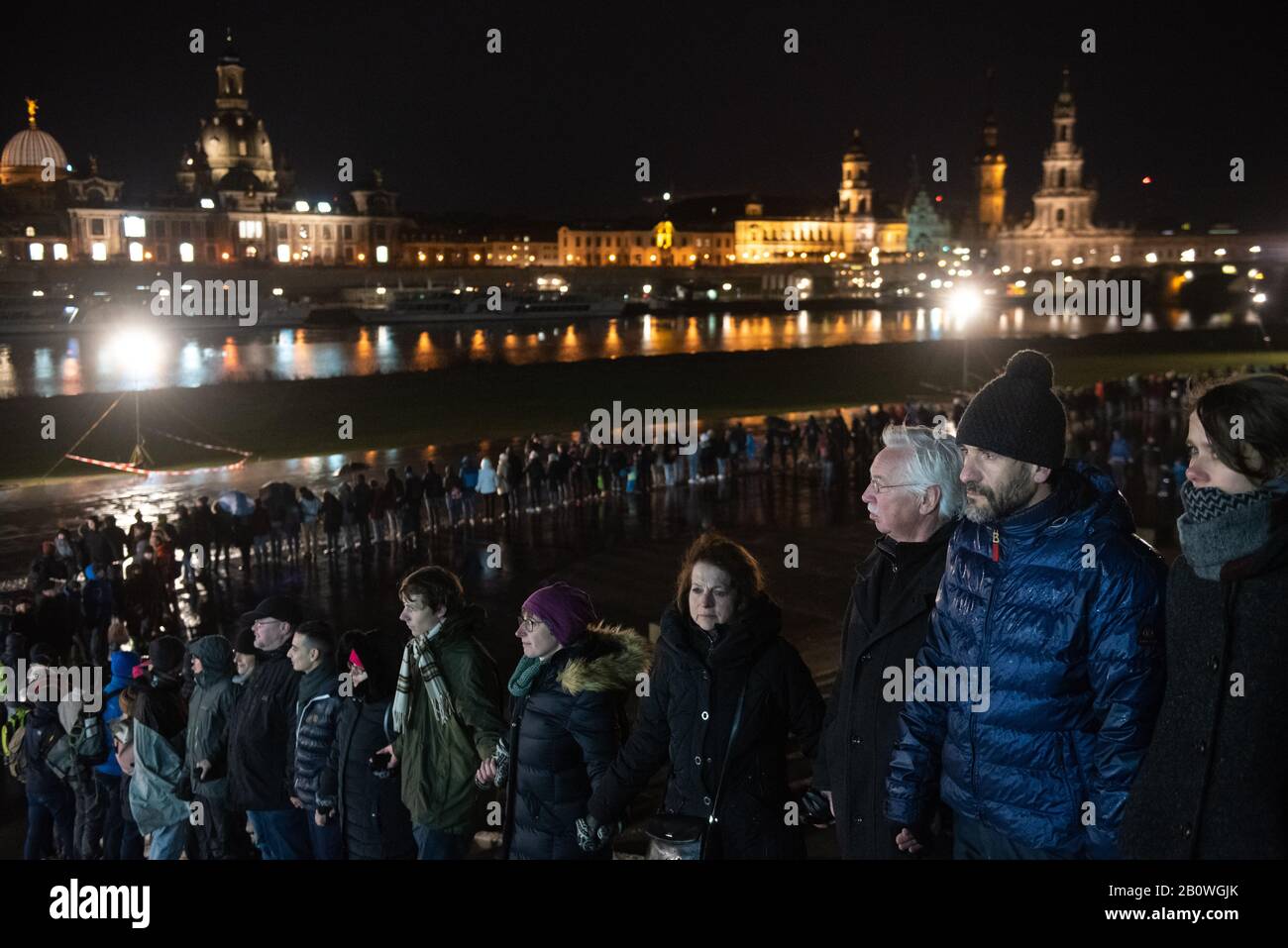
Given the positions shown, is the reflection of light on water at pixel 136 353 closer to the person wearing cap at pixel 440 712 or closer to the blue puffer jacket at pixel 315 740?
the blue puffer jacket at pixel 315 740

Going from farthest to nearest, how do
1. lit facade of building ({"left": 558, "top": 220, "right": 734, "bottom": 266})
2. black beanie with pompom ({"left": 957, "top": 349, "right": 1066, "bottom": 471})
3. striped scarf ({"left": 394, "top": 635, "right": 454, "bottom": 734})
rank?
lit facade of building ({"left": 558, "top": 220, "right": 734, "bottom": 266}) → striped scarf ({"left": 394, "top": 635, "right": 454, "bottom": 734}) → black beanie with pompom ({"left": 957, "top": 349, "right": 1066, "bottom": 471})

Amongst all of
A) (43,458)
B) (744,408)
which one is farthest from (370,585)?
(744,408)

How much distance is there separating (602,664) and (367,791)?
3.87 feet

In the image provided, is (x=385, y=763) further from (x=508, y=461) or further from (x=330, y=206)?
(x=330, y=206)

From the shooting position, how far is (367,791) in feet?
14.6

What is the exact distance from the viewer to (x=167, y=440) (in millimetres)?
26953

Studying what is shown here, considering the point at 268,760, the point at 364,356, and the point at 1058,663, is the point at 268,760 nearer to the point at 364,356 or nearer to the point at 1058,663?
the point at 1058,663

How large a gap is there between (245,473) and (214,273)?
2930 inches

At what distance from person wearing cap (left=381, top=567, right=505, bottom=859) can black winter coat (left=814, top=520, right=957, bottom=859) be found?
4.60 ft

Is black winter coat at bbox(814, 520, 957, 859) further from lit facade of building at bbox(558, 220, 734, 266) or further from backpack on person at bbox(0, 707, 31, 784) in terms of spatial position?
lit facade of building at bbox(558, 220, 734, 266)

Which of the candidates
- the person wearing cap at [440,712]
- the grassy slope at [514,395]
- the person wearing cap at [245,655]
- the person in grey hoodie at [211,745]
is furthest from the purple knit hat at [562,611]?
the grassy slope at [514,395]

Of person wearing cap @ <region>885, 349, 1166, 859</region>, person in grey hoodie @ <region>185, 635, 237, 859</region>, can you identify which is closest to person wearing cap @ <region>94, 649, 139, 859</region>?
person in grey hoodie @ <region>185, 635, 237, 859</region>

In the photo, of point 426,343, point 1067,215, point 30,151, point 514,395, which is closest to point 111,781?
point 514,395

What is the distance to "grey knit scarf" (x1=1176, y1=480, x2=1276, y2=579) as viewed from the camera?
101 inches
